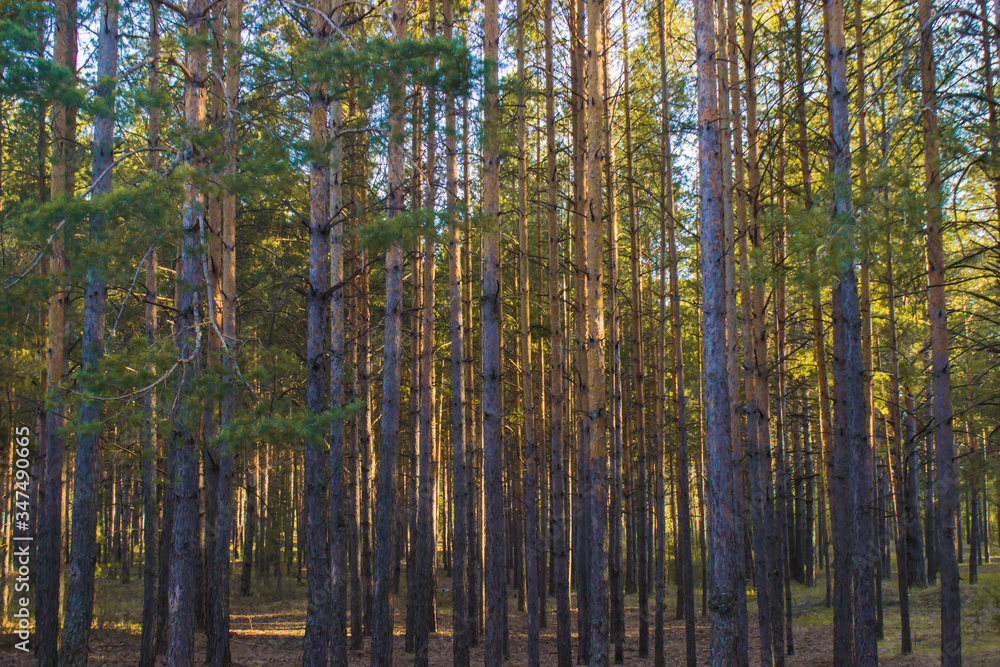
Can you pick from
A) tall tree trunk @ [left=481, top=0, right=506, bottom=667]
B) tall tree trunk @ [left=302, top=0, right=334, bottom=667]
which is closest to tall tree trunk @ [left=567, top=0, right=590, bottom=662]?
tall tree trunk @ [left=481, top=0, right=506, bottom=667]

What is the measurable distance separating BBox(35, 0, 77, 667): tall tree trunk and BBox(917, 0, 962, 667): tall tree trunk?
10288 millimetres

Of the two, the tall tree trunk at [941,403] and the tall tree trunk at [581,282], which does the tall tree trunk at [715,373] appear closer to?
the tall tree trunk at [941,403]

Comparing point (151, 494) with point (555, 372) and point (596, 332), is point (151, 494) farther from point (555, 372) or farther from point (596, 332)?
point (596, 332)

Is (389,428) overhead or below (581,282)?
below

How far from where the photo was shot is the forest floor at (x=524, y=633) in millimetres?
12406

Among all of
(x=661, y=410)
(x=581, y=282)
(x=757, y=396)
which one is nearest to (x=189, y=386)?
(x=581, y=282)

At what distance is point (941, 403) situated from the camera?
8594 mm

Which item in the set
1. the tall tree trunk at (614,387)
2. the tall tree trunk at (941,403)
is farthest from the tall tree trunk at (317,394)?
the tall tree trunk at (941,403)

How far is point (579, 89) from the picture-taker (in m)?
12.0

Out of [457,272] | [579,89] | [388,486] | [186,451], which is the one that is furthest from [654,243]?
[186,451]

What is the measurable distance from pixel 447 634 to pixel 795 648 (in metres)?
7.80

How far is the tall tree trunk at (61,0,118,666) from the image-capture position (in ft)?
26.2

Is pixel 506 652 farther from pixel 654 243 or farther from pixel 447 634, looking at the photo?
pixel 654 243

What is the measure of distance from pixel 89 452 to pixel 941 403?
10.5 meters
